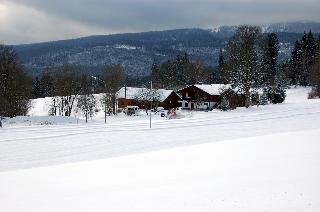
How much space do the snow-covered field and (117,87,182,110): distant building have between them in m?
46.2

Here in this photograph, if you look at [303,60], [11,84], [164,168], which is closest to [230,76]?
[11,84]

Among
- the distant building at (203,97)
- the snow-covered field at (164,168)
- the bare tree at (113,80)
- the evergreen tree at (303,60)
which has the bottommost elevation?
the snow-covered field at (164,168)

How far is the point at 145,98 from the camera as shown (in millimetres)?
84375

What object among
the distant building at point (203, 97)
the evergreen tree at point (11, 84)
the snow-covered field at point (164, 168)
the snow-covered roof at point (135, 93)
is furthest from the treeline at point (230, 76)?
the snow-covered field at point (164, 168)

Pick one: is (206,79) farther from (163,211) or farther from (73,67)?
(163,211)

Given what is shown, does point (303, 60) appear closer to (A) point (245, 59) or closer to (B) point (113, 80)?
(B) point (113, 80)

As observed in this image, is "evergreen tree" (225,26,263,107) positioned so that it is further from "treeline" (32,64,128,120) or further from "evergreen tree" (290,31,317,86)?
"evergreen tree" (290,31,317,86)

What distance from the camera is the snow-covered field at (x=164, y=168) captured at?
1423cm

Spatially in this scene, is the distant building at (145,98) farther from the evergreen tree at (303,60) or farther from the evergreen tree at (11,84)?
the evergreen tree at (303,60)

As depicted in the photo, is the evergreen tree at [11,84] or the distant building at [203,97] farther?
the distant building at [203,97]

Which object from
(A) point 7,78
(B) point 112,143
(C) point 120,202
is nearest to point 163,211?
(C) point 120,202

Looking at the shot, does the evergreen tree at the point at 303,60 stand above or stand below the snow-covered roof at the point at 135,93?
above

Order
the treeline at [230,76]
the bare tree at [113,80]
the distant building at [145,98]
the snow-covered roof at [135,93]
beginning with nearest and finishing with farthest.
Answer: the treeline at [230,76] < the bare tree at [113,80] < the distant building at [145,98] < the snow-covered roof at [135,93]

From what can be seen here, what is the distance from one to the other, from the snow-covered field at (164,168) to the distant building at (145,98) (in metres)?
46.2
